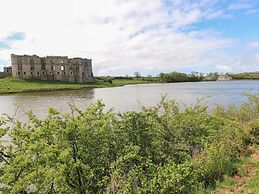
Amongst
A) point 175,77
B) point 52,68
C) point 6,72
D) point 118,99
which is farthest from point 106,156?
point 175,77

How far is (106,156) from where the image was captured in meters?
8.31

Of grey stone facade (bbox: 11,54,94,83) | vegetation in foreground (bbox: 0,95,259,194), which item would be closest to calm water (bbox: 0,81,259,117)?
vegetation in foreground (bbox: 0,95,259,194)

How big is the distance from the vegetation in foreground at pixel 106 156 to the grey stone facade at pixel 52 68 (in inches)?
3831

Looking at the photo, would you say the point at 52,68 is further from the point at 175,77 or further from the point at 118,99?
the point at 175,77

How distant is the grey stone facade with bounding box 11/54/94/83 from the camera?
98.1m

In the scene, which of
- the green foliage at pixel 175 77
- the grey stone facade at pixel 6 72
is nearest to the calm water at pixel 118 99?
the grey stone facade at pixel 6 72

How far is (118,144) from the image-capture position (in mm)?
8609

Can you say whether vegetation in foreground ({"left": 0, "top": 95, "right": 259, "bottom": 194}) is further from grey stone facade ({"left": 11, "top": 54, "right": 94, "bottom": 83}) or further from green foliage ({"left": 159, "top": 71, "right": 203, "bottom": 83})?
green foliage ({"left": 159, "top": 71, "right": 203, "bottom": 83})

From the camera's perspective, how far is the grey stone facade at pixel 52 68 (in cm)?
9812

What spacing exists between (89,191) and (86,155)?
40.9 inches

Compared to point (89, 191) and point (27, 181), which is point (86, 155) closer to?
point (89, 191)

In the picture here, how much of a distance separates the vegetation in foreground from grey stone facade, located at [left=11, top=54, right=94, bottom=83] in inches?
3831

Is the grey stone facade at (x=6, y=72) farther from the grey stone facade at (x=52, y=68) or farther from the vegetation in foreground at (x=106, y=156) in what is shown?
the vegetation in foreground at (x=106, y=156)

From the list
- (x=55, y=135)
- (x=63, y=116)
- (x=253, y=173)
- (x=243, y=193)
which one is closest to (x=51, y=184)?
(x=55, y=135)
